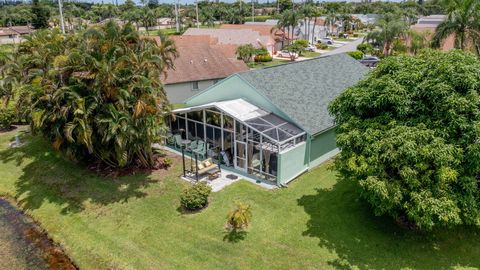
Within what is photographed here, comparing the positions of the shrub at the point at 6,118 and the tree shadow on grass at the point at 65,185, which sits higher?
the shrub at the point at 6,118

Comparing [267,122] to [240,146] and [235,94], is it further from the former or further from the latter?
[235,94]

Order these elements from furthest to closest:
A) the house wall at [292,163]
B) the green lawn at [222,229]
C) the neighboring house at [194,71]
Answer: the neighboring house at [194,71] < the house wall at [292,163] < the green lawn at [222,229]

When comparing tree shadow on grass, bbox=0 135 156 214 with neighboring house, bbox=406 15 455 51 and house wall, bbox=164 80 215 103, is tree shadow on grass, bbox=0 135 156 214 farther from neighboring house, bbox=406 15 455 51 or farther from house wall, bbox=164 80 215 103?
neighboring house, bbox=406 15 455 51

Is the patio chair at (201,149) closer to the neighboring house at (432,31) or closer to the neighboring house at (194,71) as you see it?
the neighboring house at (194,71)

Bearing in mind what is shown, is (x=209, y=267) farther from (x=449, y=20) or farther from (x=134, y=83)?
(x=449, y=20)

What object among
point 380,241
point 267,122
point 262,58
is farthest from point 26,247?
point 262,58

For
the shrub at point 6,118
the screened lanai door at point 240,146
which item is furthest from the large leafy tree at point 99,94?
the shrub at point 6,118

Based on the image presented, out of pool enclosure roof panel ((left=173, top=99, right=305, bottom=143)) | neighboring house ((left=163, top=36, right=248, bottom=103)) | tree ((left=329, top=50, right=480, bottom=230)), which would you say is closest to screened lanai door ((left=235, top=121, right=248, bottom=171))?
pool enclosure roof panel ((left=173, top=99, right=305, bottom=143))
